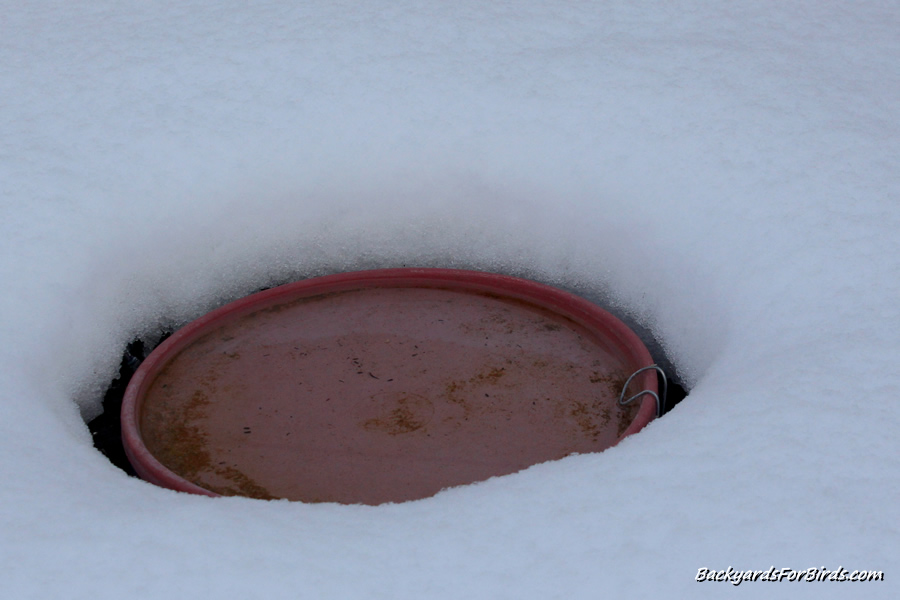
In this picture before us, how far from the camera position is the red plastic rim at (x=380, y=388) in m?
1.06

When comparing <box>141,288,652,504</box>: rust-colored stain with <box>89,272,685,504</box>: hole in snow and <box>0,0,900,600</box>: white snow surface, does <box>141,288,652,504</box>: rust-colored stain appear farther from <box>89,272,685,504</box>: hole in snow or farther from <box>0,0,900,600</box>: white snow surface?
<box>0,0,900,600</box>: white snow surface

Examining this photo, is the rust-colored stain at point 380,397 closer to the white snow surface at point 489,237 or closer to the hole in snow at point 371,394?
the hole in snow at point 371,394

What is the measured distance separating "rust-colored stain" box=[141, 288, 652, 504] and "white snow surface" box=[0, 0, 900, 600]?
105mm

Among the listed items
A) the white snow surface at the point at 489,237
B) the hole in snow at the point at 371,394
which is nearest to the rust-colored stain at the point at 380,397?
the hole in snow at the point at 371,394

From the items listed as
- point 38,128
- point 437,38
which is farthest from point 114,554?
point 437,38

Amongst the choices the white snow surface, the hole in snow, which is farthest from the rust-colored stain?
the white snow surface

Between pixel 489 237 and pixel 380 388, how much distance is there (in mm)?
368

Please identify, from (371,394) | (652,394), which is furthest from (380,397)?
(652,394)

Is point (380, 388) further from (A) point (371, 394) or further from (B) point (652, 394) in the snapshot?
(B) point (652, 394)

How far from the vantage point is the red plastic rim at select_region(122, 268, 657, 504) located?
106 cm

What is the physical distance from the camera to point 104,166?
133 centimetres

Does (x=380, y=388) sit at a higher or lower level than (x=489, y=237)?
lower

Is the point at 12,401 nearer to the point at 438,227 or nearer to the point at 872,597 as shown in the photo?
the point at 438,227

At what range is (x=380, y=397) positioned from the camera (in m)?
1.18
